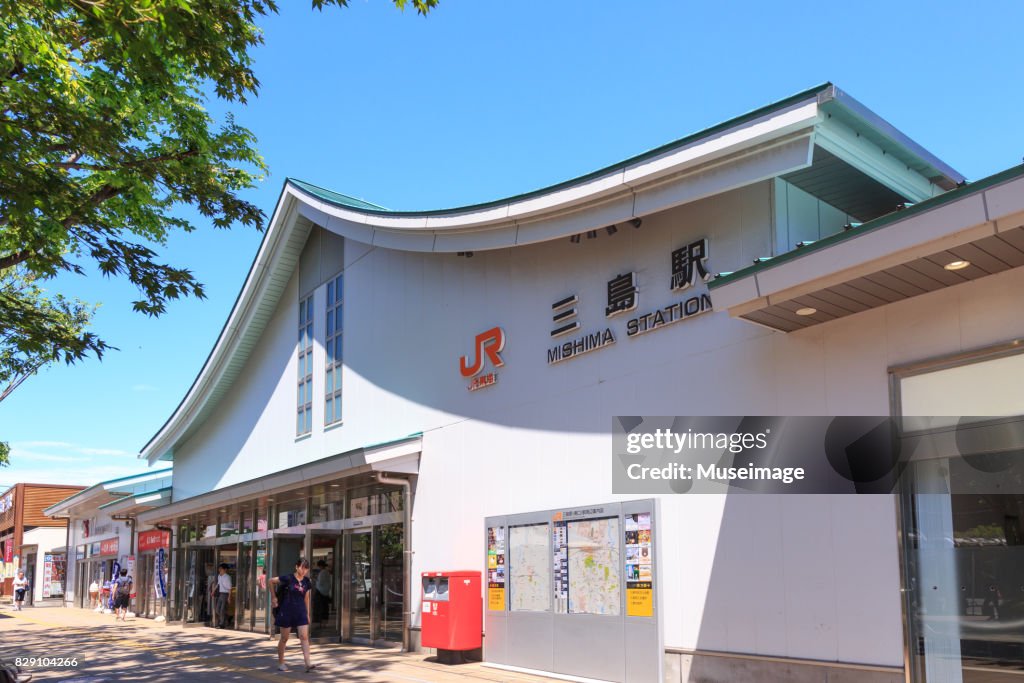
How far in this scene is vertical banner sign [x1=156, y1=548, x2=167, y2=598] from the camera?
87.7ft

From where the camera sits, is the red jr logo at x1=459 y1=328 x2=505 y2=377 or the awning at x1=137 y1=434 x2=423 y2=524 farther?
the awning at x1=137 y1=434 x2=423 y2=524

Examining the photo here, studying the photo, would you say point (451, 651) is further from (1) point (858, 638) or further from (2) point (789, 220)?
(2) point (789, 220)

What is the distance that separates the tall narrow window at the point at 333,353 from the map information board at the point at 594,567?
27.9 ft

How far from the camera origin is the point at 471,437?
47.0ft

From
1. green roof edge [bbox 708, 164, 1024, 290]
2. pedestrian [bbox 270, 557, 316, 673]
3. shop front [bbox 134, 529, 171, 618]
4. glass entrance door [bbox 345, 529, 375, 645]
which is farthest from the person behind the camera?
shop front [bbox 134, 529, 171, 618]

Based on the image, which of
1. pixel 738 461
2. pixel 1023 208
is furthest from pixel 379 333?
pixel 1023 208

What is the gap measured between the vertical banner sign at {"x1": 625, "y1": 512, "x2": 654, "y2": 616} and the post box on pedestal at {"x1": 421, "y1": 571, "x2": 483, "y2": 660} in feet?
11.0

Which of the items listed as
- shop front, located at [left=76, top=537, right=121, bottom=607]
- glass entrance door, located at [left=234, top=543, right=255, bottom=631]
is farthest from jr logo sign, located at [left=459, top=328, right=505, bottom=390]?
shop front, located at [left=76, top=537, right=121, bottom=607]

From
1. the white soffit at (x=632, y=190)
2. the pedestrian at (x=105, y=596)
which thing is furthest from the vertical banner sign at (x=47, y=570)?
the white soffit at (x=632, y=190)

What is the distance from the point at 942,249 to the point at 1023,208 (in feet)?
2.43

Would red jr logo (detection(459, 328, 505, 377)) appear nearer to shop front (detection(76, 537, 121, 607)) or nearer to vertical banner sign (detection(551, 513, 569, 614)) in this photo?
vertical banner sign (detection(551, 513, 569, 614))

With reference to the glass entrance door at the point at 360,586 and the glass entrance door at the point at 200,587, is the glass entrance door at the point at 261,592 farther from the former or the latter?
the glass entrance door at the point at 360,586

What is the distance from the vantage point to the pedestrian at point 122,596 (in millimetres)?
27406

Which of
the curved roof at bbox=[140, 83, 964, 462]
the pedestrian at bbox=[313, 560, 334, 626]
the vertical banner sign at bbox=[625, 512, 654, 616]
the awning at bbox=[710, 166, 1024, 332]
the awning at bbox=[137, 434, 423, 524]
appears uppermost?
the curved roof at bbox=[140, 83, 964, 462]
